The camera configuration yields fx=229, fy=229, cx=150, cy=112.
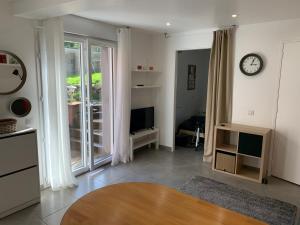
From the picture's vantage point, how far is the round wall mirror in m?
2.69

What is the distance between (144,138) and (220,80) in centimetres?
210

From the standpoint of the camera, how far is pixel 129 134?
4.46 metres

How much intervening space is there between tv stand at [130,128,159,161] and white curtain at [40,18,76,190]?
147cm

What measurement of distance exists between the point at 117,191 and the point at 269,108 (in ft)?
9.74

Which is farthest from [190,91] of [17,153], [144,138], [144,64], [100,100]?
[17,153]

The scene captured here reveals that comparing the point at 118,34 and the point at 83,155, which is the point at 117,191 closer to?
the point at 83,155

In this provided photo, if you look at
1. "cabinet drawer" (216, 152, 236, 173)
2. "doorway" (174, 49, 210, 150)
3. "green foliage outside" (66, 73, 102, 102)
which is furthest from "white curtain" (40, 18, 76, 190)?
"doorway" (174, 49, 210, 150)

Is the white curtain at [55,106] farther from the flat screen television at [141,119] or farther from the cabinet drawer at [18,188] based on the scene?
the flat screen television at [141,119]

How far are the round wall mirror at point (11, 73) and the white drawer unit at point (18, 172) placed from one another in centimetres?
56

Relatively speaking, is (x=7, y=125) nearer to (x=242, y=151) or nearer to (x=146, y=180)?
(x=146, y=180)

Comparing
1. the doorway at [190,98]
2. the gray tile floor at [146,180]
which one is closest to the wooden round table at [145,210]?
the gray tile floor at [146,180]

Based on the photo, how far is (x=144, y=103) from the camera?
201 inches

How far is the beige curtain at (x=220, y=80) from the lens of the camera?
4.06m

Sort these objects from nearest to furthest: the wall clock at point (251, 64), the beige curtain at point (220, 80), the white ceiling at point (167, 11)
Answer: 1. the white ceiling at point (167, 11)
2. the wall clock at point (251, 64)
3. the beige curtain at point (220, 80)
